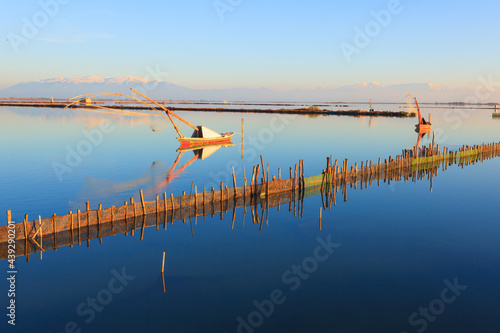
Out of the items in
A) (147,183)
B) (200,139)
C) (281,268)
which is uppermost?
(200,139)

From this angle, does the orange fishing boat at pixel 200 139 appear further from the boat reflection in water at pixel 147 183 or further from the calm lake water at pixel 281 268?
the calm lake water at pixel 281 268

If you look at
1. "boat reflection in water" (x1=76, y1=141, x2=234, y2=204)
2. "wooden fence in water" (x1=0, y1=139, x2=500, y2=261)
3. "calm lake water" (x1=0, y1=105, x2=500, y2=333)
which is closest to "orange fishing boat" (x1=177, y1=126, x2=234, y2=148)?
"boat reflection in water" (x1=76, y1=141, x2=234, y2=204)

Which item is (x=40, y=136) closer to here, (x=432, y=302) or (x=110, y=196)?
(x=110, y=196)

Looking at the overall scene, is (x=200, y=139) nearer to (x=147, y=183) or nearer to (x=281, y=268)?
(x=147, y=183)

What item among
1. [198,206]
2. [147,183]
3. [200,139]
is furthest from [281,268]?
[200,139]

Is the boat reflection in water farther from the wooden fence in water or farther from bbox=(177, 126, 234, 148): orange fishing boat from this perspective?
bbox=(177, 126, 234, 148): orange fishing boat

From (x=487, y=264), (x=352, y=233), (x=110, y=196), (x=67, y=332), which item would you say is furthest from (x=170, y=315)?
(x=110, y=196)

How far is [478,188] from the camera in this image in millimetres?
44531

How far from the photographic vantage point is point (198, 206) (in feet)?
106

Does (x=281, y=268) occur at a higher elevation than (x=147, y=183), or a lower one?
lower

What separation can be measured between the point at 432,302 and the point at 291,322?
693cm

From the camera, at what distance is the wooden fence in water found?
24.6 meters

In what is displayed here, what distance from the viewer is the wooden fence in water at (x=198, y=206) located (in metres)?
24.6

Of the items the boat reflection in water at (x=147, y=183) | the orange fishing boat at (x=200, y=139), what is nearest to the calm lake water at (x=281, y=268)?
the boat reflection in water at (x=147, y=183)
